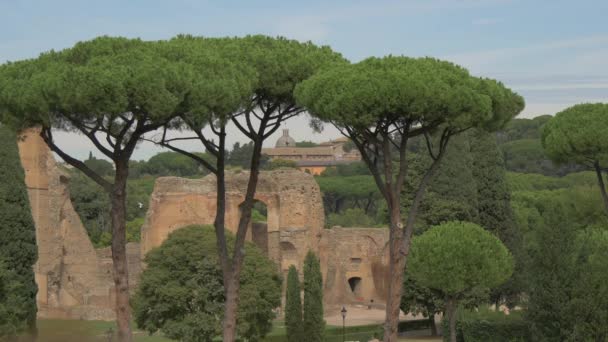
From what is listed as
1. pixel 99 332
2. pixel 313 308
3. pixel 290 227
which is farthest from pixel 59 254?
pixel 313 308

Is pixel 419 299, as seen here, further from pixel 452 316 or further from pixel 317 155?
pixel 317 155

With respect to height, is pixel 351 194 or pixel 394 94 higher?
pixel 351 194

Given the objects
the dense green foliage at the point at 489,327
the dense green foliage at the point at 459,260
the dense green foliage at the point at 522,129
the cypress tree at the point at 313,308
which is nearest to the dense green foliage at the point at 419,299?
the cypress tree at the point at 313,308

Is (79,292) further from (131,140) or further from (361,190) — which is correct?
(361,190)

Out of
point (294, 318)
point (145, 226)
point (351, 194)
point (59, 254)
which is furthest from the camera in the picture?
point (351, 194)

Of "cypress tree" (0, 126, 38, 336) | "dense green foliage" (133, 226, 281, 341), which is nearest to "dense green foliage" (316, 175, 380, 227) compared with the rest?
"dense green foliage" (133, 226, 281, 341)

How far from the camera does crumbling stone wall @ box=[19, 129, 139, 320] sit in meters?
31.9

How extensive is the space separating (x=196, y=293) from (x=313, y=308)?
322cm

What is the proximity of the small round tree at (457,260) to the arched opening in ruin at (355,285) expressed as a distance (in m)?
18.3

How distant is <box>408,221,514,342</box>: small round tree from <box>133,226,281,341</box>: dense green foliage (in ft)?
13.9

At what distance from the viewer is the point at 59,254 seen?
3294cm

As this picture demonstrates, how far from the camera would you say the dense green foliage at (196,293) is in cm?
2511

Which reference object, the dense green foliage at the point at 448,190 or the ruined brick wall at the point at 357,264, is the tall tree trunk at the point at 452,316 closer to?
the dense green foliage at the point at 448,190

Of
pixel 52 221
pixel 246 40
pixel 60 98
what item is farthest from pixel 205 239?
pixel 60 98
